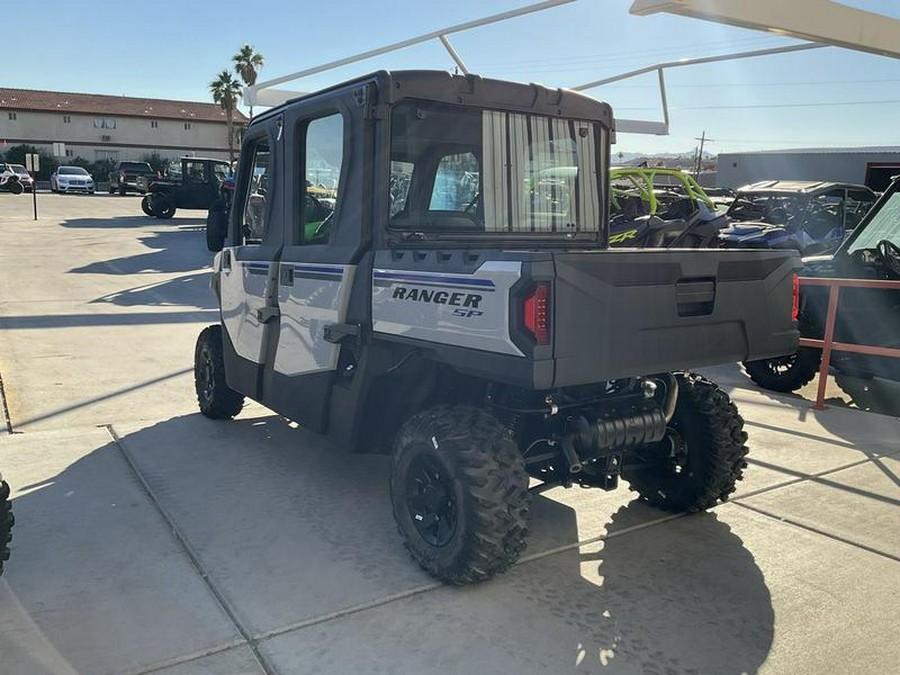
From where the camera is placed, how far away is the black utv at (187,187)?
2570 cm

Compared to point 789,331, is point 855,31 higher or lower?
higher

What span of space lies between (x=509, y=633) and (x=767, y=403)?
16.0 ft

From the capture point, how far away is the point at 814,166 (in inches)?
1524

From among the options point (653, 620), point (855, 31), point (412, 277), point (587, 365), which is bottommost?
point (653, 620)

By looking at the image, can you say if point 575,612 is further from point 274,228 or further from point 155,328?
point 155,328

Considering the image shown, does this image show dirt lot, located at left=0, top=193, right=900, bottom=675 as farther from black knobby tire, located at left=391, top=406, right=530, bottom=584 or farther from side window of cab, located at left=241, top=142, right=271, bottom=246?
side window of cab, located at left=241, top=142, right=271, bottom=246

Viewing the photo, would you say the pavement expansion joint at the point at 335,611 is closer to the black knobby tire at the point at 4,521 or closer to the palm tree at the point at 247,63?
the black knobby tire at the point at 4,521

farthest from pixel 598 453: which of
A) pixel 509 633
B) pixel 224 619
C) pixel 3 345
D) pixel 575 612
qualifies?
pixel 3 345

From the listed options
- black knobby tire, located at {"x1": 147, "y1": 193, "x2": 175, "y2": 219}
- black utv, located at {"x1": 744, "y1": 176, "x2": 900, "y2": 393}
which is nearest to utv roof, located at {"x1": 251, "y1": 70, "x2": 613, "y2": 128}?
black utv, located at {"x1": 744, "y1": 176, "x2": 900, "y2": 393}

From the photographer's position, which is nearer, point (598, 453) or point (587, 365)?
point (587, 365)

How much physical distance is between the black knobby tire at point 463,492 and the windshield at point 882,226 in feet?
19.2

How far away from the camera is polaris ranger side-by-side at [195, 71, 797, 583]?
303 cm

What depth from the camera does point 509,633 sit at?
10.1 feet

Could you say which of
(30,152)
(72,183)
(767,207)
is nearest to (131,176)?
(72,183)
